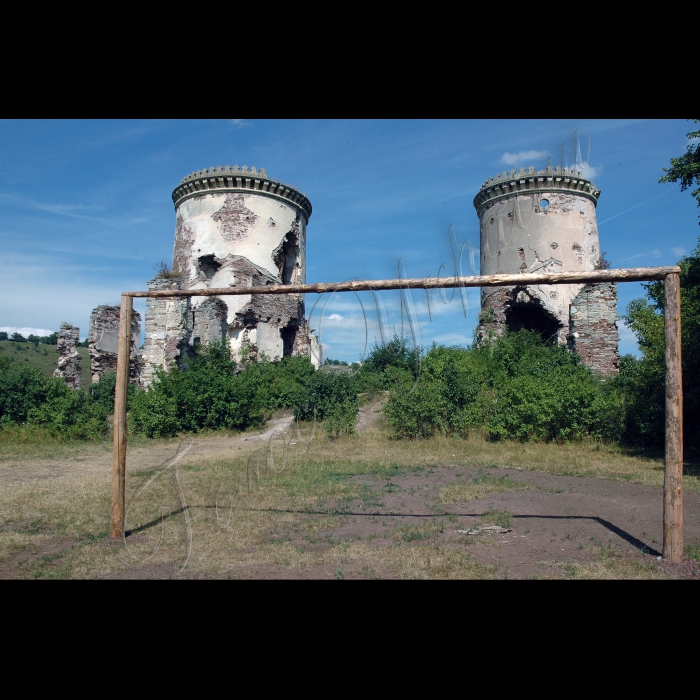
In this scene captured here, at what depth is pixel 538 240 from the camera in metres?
24.3

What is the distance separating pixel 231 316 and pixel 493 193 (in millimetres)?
13115

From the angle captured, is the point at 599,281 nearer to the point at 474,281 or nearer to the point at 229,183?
the point at 474,281

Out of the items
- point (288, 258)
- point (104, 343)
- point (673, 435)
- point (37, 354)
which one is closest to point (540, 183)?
point (288, 258)

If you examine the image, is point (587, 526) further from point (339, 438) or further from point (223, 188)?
point (223, 188)

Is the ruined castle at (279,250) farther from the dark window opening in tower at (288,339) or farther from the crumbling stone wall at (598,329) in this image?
the crumbling stone wall at (598,329)

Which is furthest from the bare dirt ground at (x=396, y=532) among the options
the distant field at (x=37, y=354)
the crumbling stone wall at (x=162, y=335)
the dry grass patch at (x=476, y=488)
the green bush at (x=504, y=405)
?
the distant field at (x=37, y=354)

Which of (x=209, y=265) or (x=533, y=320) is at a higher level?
(x=209, y=265)

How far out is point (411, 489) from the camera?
8391 millimetres

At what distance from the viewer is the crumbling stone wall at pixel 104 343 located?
824 inches

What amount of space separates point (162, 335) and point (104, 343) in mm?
3134

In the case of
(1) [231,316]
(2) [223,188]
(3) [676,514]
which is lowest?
(3) [676,514]

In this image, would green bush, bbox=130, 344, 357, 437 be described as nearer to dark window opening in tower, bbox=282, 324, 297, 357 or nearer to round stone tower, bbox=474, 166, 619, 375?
dark window opening in tower, bbox=282, 324, 297, 357

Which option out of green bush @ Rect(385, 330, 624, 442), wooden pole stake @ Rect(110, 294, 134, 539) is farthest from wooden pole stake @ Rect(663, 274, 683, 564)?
green bush @ Rect(385, 330, 624, 442)
